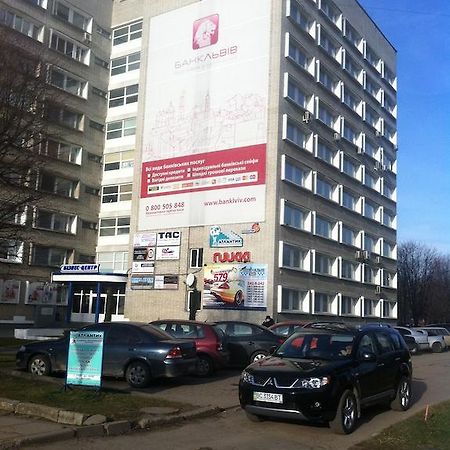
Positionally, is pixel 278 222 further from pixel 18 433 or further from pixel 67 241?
pixel 18 433

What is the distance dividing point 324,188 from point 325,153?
2.82m

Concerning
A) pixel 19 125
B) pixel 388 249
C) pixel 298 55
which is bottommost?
pixel 19 125

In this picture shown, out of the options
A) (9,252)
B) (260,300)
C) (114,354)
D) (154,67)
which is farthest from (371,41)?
A: (114,354)

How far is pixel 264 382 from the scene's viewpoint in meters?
9.12

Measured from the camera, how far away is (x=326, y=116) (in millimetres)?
45062

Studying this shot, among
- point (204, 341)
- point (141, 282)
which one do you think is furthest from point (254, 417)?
point (141, 282)

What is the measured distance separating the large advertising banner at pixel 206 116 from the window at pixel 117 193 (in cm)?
410

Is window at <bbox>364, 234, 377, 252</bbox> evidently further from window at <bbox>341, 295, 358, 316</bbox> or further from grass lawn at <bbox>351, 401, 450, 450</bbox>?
grass lawn at <bbox>351, 401, 450, 450</bbox>

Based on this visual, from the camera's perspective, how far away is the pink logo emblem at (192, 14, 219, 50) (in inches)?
1608

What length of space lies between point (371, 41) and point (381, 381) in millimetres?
49336

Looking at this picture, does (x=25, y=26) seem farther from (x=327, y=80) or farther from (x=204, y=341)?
(x=204, y=341)

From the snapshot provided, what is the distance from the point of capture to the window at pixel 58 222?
43.0 metres

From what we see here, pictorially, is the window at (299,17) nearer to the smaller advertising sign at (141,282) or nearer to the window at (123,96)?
the window at (123,96)

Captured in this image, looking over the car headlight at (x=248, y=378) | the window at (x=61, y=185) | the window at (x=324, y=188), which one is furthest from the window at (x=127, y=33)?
the car headlight at (x=248, y=378)
